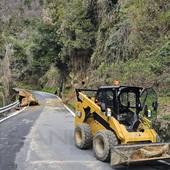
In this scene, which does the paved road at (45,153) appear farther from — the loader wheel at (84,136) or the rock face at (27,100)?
the rock face at (27,100)

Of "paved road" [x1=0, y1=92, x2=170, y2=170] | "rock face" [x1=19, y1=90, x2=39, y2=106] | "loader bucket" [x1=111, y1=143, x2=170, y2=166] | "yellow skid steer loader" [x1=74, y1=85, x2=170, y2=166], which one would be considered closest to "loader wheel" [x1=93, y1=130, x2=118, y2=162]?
"yellow skid steer loader" [x1=74, y1=85, x2=170, y2=166]

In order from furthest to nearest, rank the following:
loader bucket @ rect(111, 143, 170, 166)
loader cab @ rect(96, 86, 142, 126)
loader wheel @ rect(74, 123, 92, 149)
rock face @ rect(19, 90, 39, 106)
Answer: rock face @ rect(19, 90, 39, 106) → loader wheel @ rect(74, 123, 92, 149) → loader cab @ rect(96, 86, 142, 126) → loader bucket @ rect(111, 143, 170, 166)

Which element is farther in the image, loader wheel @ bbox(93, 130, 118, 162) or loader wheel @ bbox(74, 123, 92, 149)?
loader wheel @ bbox(74, 123, 92, 149)

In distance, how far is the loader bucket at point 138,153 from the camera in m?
7.07

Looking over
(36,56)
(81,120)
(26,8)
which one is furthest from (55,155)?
(26,8)

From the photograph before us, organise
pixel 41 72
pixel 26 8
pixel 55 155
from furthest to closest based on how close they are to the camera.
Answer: pixel 26 8
pixel 41 72
pixel 55 155

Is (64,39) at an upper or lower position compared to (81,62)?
upper

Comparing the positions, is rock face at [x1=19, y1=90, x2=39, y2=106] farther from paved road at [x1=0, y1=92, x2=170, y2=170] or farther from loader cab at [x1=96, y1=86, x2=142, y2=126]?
loader cab at [x1=96, y1=86, x2=142, y2=126]

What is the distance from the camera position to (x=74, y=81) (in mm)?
36406

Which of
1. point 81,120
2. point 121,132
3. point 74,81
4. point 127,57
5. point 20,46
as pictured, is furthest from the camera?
point 20,46

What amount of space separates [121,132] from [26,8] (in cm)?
11095

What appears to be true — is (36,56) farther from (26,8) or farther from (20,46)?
(26,8)

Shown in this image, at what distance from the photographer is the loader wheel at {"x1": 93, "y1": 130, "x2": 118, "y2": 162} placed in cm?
770

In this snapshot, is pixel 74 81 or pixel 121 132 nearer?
pixel 121 132
